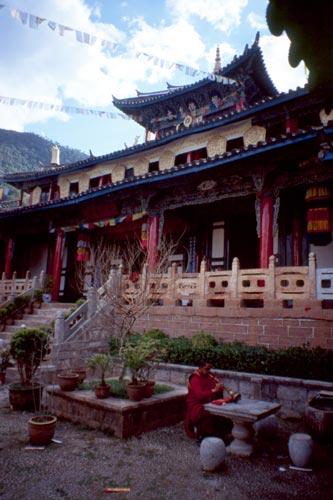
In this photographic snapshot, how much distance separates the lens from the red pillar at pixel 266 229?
9.05m

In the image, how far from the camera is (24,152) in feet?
181

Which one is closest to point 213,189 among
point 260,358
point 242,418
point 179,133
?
point 179,133

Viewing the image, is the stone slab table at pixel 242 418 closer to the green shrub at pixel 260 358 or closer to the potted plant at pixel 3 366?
the green shrub at pixel 260 358

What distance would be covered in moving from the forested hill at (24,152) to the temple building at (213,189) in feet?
118

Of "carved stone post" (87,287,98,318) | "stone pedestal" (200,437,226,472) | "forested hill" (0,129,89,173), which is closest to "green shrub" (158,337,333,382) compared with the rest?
"carved stone post" (87,287,98,318)

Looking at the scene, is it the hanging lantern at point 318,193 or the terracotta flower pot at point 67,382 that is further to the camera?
the hanging lantern at point 318,193

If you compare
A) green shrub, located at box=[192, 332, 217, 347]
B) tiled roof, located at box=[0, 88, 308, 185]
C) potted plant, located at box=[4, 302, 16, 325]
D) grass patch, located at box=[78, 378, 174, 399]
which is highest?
tiled roof, located at box=[0, 88, 308, 185]

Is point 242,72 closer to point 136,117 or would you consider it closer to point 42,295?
point 136,117

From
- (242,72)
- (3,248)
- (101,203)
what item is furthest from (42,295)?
(242,72)

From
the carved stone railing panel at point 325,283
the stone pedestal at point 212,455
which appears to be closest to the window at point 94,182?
the carved stone railing panel at point 325,283

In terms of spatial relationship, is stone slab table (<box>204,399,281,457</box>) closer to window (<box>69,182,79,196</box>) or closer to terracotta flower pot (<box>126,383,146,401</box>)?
terracotta flower pot (<box>126,383,146,401</box>)

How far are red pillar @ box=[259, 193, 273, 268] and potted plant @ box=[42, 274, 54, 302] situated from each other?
804cm

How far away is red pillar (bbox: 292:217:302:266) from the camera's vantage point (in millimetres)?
10359

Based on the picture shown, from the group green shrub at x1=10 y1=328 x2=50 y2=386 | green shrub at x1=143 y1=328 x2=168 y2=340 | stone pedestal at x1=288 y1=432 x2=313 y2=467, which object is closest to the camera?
stone pedestal at x1=288 y1=432 x2=313 y2=467
